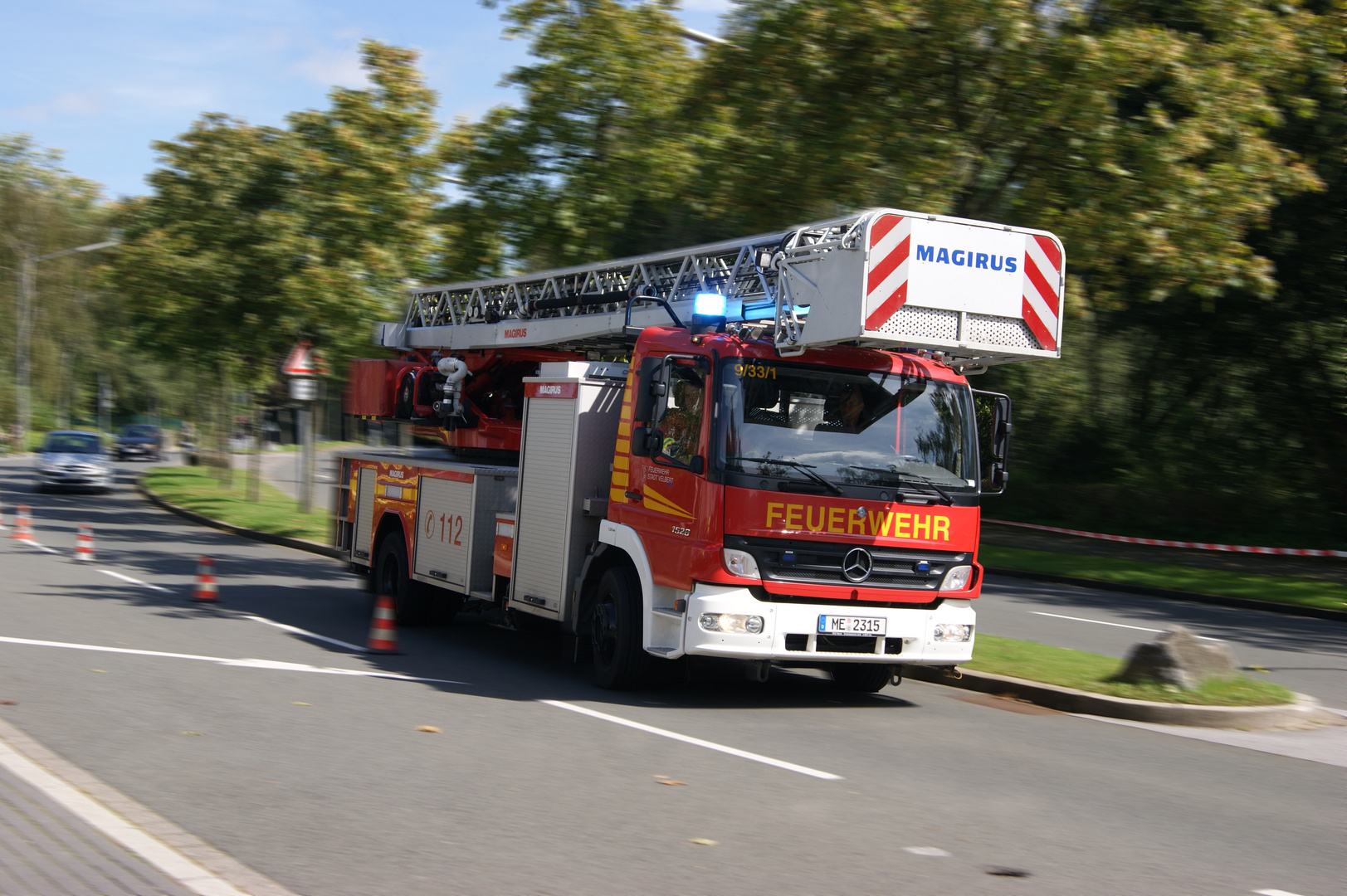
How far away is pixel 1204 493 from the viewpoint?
1016 inches

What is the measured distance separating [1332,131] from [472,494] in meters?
18.4

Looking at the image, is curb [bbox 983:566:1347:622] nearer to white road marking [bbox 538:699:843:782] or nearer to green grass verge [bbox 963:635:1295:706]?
green grass verge [bbox 963:635:1295:706]

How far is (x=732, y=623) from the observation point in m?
8.47

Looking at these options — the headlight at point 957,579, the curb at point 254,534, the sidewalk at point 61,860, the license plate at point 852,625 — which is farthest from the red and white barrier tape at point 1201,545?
the sidewalk at point 61,860

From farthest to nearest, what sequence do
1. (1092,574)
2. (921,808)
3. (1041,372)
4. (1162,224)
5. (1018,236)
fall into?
(1041,372)
(1092,574)
(1162,224)
(1018,236)
(921,808)

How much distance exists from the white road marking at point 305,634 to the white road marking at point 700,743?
117 inches

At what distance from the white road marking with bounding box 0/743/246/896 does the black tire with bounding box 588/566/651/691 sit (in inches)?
161

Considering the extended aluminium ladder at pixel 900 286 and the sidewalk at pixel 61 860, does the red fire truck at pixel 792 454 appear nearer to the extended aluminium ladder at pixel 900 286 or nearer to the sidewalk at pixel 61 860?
the extended aluminium ladder at pixel 900 286

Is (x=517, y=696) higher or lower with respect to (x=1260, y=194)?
lower

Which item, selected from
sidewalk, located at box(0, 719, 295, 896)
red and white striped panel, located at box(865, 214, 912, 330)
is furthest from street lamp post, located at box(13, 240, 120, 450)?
sidewalk, located at box(0, 719, 295, 896)

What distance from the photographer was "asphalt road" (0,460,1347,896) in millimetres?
5191

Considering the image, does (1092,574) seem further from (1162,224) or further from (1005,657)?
(1005,657)

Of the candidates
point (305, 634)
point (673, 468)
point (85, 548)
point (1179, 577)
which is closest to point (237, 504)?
point (85, 548)

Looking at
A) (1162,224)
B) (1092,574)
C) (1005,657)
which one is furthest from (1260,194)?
(1092,574)
